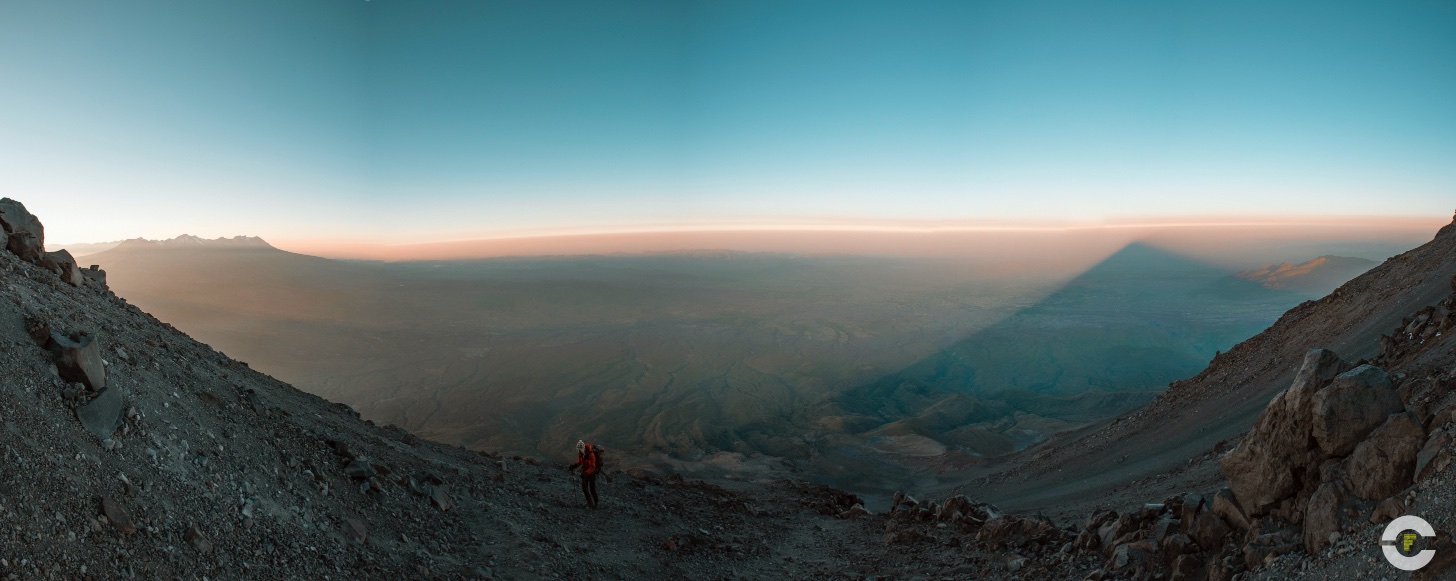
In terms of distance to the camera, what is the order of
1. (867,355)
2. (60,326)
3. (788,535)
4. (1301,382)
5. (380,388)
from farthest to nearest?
1. (867,355)
2. (380,388)
3. (788,535)
4. (60,326)
5. (1301,382)

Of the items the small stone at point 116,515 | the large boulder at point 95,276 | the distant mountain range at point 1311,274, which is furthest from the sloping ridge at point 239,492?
the distant mountain range at point 1311,274

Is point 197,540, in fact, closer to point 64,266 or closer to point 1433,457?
point 64,266

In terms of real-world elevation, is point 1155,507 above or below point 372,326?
above

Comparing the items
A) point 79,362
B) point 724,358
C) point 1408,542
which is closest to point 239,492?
point 79,362

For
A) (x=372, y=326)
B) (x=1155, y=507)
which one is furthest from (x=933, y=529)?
(x=372, y=326)

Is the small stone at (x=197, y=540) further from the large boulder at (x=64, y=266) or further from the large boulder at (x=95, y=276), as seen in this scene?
the large boulder at (x=95, y=276)

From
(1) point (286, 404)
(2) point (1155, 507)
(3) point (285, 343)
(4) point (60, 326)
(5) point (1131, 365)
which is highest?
(4) point (60, 326)

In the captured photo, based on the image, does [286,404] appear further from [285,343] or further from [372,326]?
[372,326]
